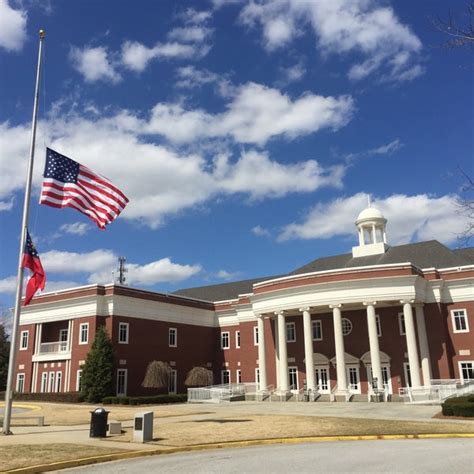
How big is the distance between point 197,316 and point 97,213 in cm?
3728

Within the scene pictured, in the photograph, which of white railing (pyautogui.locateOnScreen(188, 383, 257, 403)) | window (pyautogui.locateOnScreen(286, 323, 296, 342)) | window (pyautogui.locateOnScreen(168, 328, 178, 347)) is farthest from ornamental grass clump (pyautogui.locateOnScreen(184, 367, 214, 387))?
window (pyautogui.locateOnScreen(286, 323, 296, 342))

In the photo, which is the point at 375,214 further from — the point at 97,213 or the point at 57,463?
the point at 57,463

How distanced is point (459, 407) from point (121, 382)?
30.1m

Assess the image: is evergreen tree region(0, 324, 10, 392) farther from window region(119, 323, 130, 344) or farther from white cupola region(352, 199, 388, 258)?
white cupola region(352, 199, 388, 258)

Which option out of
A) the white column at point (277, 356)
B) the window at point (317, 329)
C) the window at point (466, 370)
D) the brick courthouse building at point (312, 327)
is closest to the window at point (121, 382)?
the brick courthouse building at point (312, 327)

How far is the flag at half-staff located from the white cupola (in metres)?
A: 37.3

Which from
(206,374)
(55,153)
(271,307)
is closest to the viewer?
(55,153)

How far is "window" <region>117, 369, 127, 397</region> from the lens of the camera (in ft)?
151

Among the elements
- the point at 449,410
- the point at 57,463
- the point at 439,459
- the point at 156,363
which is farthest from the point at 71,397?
the point at 439,459

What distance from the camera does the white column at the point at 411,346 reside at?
130 ft

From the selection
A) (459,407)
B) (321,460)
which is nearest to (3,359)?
(459,407)

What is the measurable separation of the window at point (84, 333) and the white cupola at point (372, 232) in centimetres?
2570

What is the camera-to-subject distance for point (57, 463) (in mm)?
12711

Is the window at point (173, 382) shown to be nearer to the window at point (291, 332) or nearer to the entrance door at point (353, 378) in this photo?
the window at point (291, 332)
